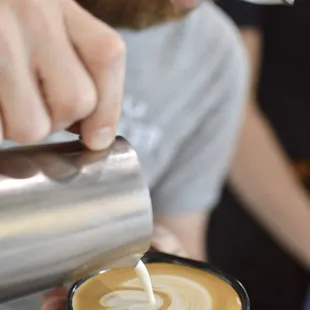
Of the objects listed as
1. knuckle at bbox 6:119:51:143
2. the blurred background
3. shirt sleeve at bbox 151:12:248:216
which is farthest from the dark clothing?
knuckle at bbox 6:119:51:143

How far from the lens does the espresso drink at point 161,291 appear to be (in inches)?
19.4

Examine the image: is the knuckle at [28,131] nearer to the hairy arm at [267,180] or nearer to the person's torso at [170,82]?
the person's torso at [170,82]

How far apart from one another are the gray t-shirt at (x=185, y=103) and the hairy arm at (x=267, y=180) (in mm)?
247

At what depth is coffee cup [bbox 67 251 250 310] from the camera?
49 centimetres

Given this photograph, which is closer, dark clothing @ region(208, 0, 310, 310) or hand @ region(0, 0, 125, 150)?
hand @ region(0, 0, 125, 150)

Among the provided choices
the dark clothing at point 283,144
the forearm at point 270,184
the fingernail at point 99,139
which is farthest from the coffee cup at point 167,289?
the dark clothing at point 283,144

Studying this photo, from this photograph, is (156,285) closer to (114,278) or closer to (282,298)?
(114,278)

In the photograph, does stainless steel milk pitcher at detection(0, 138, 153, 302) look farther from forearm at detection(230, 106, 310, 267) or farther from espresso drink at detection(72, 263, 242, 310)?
forearm at detection(230, 106, 310, 267)

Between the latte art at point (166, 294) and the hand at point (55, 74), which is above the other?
the hand at point (55, 74)

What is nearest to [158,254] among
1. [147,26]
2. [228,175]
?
[147,26]

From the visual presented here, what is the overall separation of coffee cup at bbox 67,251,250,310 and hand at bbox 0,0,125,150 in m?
0.14

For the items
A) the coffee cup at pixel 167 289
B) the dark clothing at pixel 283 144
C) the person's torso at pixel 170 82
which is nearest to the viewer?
the coffee cup at pixel 167 289

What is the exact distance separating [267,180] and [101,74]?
0.91m

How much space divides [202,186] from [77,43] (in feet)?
1.98
